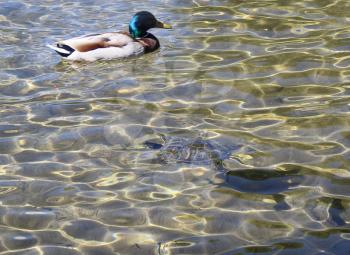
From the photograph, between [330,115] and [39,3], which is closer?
[330,115]

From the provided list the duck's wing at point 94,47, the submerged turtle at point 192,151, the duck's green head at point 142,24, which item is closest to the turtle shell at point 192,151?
the submerged turtle at point 192,151

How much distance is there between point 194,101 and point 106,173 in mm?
2116

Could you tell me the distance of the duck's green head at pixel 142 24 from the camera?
464 inches

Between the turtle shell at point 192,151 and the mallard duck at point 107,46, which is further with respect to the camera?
Result: the mallard duck at point 107,46

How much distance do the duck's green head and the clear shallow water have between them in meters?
0.33

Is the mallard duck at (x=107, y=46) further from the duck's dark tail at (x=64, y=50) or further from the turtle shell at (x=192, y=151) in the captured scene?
the turtle shell at (x=192, y=151)

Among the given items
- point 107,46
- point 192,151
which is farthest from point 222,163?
point 107,46

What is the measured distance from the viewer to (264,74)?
1009cm

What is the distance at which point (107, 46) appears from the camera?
1105 centimetres

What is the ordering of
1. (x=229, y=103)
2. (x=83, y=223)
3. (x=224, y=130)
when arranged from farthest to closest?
1. (x=229, y=103)
2. (x=224, y=130)
3. (x=83, y=223)

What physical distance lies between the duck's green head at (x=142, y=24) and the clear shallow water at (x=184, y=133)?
327mm

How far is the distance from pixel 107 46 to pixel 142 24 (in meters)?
0.96

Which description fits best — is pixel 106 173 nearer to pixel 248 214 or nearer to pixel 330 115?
pixel 248 214

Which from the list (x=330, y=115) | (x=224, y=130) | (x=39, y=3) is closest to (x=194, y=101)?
(x=224, y=130)
